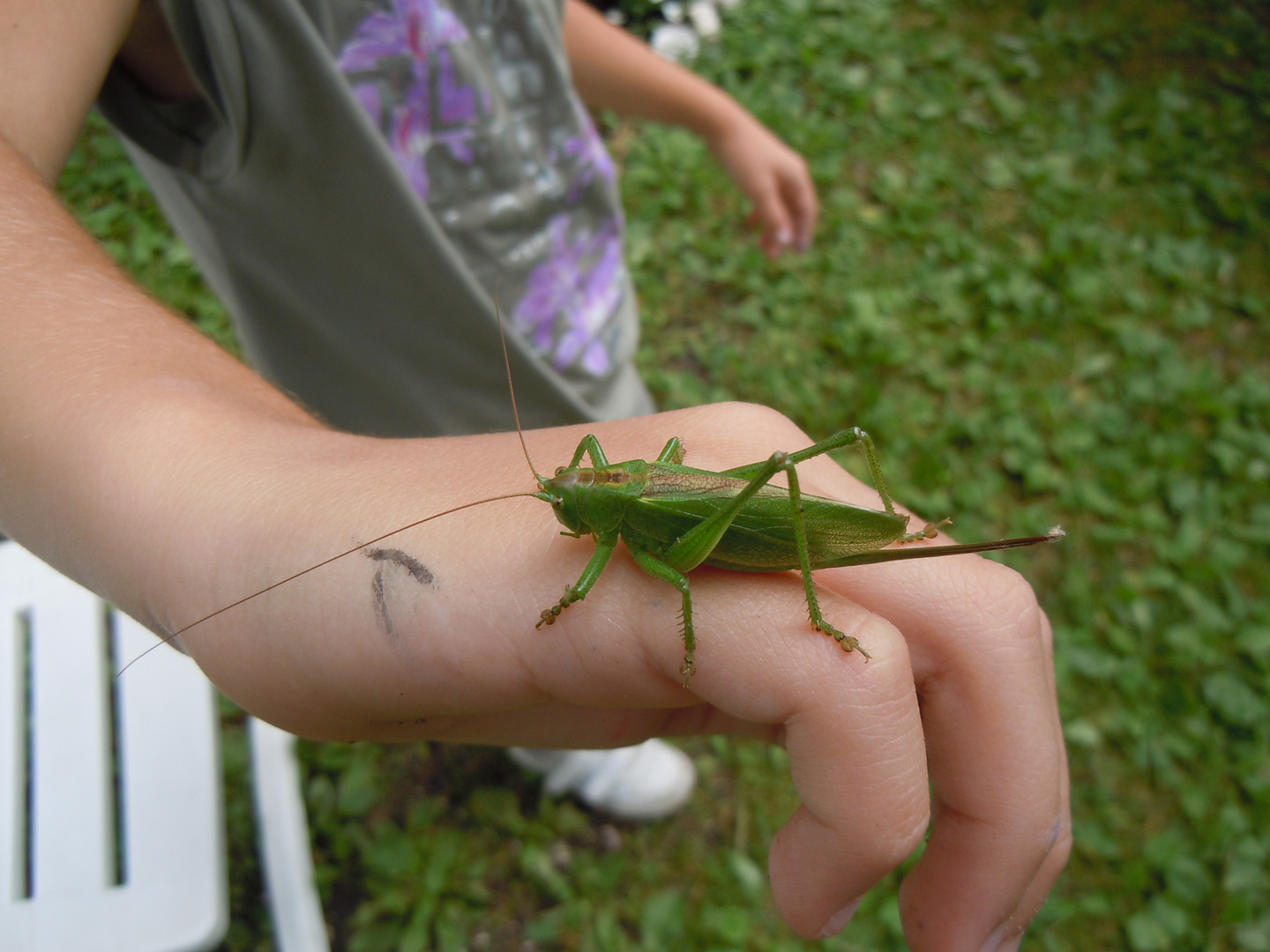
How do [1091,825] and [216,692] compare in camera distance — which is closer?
[216,692]

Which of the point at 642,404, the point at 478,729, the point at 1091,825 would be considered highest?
the point at 478,729

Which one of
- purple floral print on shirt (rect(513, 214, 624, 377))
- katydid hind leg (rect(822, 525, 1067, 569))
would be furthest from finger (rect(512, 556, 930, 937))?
purple floral print on shirt (rect(513, 214, 624, 377))

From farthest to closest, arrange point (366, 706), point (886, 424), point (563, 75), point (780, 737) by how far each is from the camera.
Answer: point (886, 424), point (563, 75), point (780, 737), point (366, 706)

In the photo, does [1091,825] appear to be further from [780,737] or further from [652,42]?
[652,42]

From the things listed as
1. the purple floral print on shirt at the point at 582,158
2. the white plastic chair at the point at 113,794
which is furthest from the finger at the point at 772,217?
the white plastic chair at the point at 113,794

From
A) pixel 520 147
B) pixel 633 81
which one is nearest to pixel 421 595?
pixel 520 147

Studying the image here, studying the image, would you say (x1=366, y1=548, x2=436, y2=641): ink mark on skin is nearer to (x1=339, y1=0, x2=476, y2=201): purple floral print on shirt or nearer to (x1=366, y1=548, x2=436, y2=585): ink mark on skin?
(x1=366, y1=548, x2=436, y2=585): ink mark on skin

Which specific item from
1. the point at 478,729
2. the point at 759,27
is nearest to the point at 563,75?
the point at 478,729
